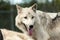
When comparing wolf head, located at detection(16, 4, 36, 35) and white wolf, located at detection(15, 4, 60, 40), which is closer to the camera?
wolf head, located at detection(16, 4, 36, 35)

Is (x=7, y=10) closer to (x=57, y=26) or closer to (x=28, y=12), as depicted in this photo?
(x=57, y=26)

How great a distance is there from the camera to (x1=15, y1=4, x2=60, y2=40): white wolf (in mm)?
7301

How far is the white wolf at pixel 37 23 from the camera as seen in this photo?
7301mm

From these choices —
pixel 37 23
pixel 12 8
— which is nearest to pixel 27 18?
pixel 37 23

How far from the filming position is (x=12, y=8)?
10.8 meters

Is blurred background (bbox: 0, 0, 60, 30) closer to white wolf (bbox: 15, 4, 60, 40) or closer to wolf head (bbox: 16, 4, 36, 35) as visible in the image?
white wolf (bbox: 15, 4, 60, 40)

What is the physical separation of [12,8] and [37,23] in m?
3.45

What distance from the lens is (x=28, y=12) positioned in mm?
7316

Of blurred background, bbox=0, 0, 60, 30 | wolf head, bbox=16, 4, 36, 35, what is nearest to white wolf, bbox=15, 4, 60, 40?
wolf head, bbox=16, 4, 36, 35

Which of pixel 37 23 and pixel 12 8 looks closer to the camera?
pixel 37 23

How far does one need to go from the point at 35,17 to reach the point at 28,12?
203 millimetres

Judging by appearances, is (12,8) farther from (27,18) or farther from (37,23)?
(27,18)

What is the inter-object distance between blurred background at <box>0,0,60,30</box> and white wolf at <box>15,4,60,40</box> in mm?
2306

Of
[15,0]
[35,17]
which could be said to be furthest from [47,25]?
[15,0]
